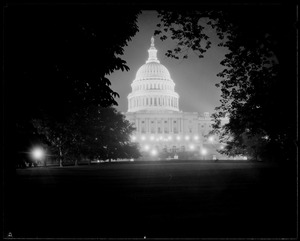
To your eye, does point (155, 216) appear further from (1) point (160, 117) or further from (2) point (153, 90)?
(2) point (153, 90)

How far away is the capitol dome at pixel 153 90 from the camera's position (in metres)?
154

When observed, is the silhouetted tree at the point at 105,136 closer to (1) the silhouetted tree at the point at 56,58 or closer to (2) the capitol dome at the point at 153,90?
(1) the silhouetted tree at the point at 56,58

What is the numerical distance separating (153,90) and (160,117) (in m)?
14.1

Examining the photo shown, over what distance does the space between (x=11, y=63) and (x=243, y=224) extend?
22.3ft

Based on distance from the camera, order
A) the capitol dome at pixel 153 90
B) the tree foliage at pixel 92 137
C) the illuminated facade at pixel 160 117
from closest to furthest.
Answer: the tree foliage at pixel 92 137 → the illuminated facade at pixel 160 117 → the capitol dome at pixel 153 90

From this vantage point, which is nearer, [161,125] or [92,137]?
[92,137]

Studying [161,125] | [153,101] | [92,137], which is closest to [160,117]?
[161,125]

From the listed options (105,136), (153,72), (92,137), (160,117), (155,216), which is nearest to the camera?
(155,216)

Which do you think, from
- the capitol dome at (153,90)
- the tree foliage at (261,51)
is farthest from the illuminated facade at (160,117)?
the tree foliage at (261,51)

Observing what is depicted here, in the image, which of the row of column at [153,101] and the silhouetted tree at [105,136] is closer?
the silhouetted tree at [105,136]

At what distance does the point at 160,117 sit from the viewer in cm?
14400

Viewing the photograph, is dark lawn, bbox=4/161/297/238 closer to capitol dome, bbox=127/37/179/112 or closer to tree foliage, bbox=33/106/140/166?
tree foliage, bbox=33/106/140/166

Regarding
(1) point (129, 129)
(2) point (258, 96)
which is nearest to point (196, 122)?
(1) point (129, 129)

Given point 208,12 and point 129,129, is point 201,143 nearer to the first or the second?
point 129,129
